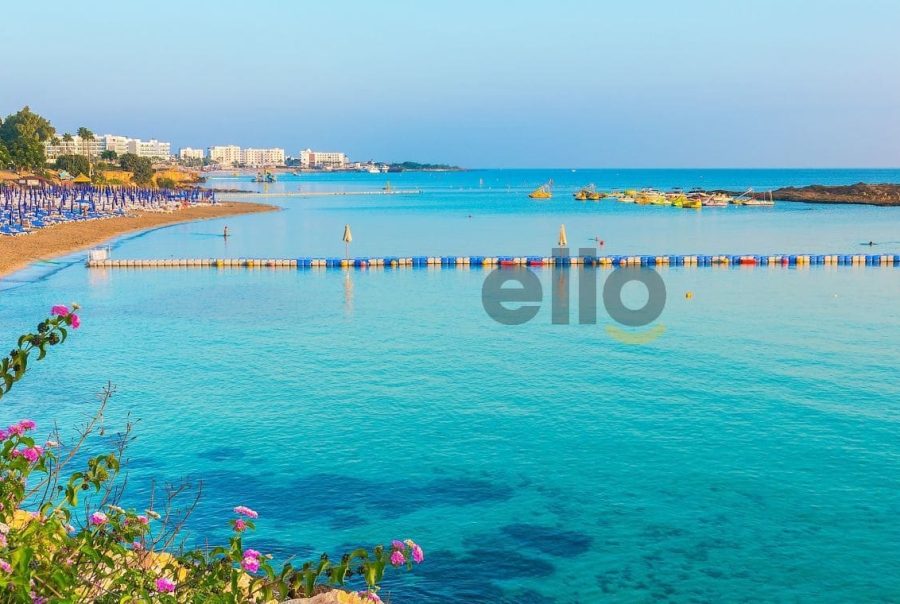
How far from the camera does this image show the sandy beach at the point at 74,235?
49406 millimetres

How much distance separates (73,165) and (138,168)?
15.7 m

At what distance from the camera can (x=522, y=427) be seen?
64.6 ft

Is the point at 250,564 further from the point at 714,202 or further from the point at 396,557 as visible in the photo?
the point at 714,202

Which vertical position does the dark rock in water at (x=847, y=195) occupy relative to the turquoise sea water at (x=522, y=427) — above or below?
above

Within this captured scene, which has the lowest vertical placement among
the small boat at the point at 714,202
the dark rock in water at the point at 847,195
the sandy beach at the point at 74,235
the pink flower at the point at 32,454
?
the pink flower at the point at 32,454

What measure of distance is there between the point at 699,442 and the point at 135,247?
51446 millimetres

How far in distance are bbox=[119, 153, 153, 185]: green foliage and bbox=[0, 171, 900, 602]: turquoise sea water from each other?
324ft

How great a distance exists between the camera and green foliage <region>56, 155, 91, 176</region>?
122 m

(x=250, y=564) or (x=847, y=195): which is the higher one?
(x=847, y=195)

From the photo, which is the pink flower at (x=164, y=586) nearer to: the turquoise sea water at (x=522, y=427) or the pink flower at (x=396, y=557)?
the pink flower at (x=396, y=557)

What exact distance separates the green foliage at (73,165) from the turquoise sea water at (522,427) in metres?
91.1

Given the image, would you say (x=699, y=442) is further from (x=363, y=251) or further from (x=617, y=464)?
(x=363, y=251)

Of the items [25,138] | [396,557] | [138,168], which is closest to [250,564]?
[396,557]

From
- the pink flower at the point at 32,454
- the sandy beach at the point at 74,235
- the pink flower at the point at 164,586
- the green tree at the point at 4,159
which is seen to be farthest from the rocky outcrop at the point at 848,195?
the pink flower at the point at 164,586
